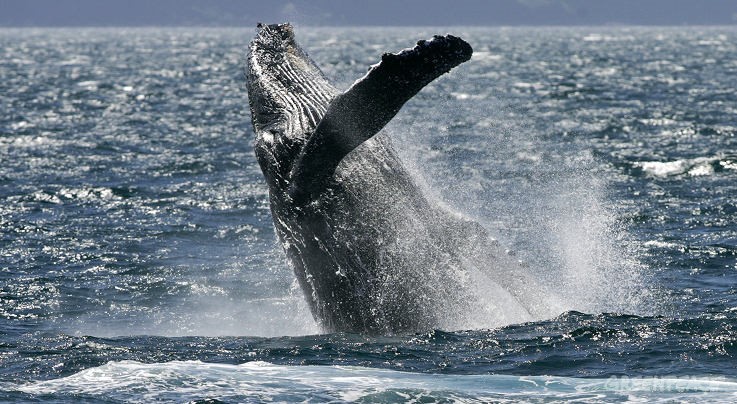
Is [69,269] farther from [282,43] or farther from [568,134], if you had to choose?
[568,134]

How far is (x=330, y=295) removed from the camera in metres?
10.7

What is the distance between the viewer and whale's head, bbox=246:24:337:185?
11.0 metres

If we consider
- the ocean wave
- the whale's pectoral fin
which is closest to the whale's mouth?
the whale's pectoral fin

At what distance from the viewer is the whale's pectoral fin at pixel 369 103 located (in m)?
9.06

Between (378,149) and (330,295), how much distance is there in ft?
4.91

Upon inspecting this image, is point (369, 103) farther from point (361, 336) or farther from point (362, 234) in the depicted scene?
point (361, 336)

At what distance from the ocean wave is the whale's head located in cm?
233

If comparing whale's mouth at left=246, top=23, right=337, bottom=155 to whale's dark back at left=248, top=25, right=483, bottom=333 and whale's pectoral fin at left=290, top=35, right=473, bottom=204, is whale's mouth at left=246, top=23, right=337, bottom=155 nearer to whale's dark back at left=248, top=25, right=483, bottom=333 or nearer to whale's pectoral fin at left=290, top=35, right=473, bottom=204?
whale's dark back at left=248, top=25, right=483, bottom=333

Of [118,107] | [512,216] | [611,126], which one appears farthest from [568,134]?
[118,107]

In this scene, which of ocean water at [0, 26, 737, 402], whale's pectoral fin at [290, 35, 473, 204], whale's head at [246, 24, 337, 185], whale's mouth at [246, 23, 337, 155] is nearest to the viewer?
whale's pectoral fin at [290, 35, 473, 204]

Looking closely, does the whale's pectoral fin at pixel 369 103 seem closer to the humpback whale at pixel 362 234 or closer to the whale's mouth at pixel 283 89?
the humpback whale at pixel 362 234

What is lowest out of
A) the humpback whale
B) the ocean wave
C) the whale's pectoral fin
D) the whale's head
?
the ocean wave

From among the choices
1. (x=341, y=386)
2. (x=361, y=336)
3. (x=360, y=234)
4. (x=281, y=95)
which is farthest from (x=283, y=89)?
(x=341, y=386)

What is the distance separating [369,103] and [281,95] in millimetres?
2344
